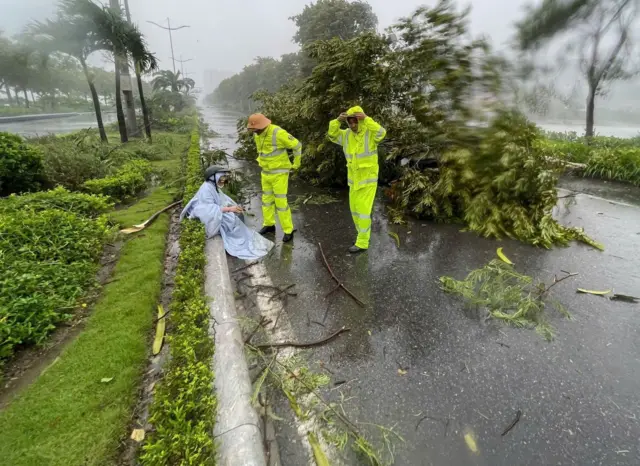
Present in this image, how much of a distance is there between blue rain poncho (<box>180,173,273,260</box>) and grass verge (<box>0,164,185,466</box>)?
1261 mm

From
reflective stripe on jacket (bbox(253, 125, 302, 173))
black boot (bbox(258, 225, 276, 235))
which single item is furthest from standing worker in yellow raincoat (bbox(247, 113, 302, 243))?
black boot (bbox(258, 225, 276, 235))

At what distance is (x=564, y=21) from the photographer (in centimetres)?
1377

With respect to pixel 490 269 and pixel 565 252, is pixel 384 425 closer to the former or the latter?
pixel 490 269

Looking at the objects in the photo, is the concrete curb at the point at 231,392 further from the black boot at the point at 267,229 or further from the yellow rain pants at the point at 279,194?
the black boot at the point at 267,229

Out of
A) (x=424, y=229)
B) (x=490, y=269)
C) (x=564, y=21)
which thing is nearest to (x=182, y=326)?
(x=490, y=269)

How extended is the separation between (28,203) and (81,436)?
177 inches

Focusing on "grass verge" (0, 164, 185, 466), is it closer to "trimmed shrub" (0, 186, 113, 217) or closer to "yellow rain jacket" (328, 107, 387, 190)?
"trimmed shrub" (0, 186, 113, 217)

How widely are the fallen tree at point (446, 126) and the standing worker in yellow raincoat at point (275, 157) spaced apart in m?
2.07

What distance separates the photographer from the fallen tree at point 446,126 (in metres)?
5.20

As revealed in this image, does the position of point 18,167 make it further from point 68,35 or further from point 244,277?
point 68,35

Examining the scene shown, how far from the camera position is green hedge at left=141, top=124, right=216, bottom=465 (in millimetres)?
1644

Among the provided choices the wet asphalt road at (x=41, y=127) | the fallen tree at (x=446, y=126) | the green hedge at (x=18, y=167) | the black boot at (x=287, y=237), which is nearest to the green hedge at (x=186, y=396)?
the black boot at (x=287, y=237)

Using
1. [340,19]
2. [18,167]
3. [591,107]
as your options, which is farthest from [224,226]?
[340,19]

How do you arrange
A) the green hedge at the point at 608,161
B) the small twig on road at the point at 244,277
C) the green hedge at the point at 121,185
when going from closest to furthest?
1. the small twig on road at the point at 244,277
2. the green hedge at the point at 121,185
3. the green hedge at the point at 608,161
